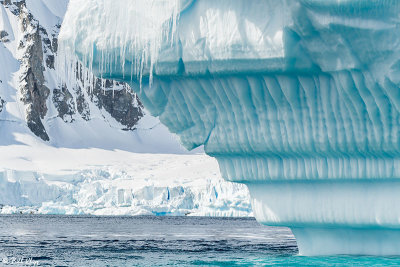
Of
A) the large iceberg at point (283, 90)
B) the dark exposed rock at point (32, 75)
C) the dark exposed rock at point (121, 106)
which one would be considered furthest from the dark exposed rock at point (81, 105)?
the large iceberg at point (283, 90)

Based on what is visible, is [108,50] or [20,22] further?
[20,22]

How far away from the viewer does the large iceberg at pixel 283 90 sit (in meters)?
14.1

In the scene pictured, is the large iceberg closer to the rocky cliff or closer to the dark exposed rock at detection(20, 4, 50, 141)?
the rocky cliff

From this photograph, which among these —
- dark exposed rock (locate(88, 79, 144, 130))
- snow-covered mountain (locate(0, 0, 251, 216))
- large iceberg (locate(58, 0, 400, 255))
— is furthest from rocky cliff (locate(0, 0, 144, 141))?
large iceberg (locate(58, 0, 400, 255))

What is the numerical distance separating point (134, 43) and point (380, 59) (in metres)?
4.84

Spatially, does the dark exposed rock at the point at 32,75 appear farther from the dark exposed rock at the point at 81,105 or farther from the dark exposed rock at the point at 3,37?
the dark exposed rock at the point at 81,105

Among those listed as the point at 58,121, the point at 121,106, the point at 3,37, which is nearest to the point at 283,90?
the point at 58,121

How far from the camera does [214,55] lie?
15188 mm

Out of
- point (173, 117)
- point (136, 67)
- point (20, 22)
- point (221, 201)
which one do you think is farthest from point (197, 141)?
point (20, 22)

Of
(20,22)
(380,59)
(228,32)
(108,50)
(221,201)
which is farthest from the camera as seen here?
(20,22)

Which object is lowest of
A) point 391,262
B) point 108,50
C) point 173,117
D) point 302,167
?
point 391,262

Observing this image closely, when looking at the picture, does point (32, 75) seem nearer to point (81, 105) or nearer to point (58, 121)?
point (58, 121)

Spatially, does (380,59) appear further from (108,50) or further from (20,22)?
(20,22)

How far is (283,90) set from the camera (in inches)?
599
